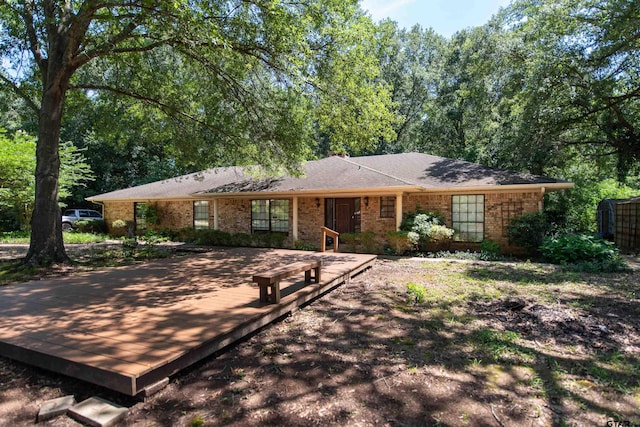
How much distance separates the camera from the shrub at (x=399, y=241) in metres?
11.5

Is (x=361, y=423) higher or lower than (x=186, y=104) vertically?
lower

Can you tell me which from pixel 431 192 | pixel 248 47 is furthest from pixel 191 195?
pixel 431 192

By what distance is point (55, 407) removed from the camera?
2594 mm

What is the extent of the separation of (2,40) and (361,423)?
12794 millimetres

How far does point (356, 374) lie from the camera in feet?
10.4

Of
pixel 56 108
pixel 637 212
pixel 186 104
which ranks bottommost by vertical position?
pixel 637 212

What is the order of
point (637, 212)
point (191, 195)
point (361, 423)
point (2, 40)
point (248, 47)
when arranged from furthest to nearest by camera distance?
point (191, 195) < point (637, 212) < point (2, 40) < point (248, 47) < point (361, 423)

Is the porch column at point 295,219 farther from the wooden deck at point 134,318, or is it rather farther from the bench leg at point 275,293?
the bench leg at point 275,293

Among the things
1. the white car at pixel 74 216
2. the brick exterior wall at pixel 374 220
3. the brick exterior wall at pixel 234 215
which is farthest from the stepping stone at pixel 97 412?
the white car at pixel 74 216

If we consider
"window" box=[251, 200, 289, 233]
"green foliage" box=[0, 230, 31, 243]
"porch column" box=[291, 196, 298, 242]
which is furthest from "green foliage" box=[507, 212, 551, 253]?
"green foliage" box=[0, 230, 31, 243]

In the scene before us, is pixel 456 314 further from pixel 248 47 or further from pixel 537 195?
pixel 537 195

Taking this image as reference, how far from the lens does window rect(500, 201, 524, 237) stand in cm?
1150

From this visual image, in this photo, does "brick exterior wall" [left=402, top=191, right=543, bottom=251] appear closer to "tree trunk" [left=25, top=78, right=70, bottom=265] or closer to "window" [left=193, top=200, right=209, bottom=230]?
"window" [left=193, top=200, right=209, bottom=230]

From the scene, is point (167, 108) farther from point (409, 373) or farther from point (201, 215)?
point (409, 373)
